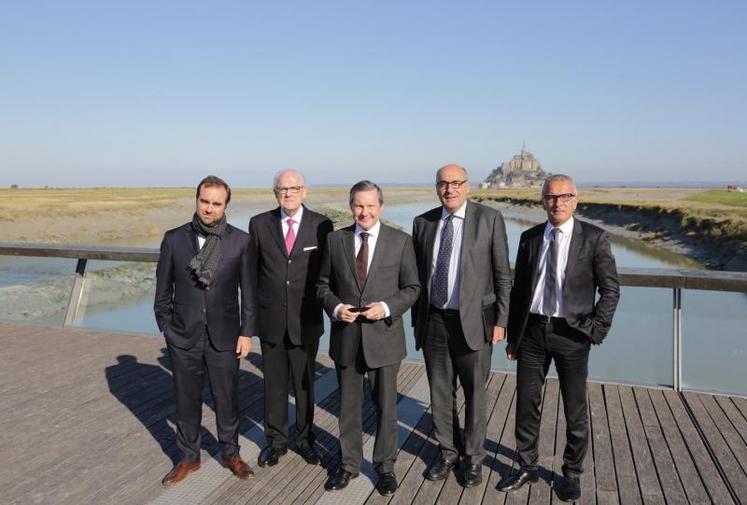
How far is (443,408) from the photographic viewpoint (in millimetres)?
3289

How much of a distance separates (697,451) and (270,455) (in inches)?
104

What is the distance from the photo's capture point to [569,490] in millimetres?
3033

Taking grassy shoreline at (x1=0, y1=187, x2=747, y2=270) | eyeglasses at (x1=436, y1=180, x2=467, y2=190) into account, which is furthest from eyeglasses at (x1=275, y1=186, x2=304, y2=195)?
grassy shoreline at (x1=0, y1=187, x2=747, y2=270)

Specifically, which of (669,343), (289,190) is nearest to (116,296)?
(289,190)

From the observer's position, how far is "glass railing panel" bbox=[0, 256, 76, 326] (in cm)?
670

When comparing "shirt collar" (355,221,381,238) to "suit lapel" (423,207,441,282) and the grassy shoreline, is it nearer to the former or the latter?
"suit lapel" (423,207,441,282)

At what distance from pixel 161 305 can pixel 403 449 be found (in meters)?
1.75

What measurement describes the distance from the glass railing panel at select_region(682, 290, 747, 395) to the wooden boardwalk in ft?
0.56

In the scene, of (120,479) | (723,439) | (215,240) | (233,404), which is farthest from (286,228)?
(723,439)

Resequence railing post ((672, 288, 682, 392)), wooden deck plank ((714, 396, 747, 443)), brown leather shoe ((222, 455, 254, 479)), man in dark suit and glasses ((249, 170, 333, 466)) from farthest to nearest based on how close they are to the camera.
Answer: railing post ((672, 288, 682, 392)) < wooden deck plank ((714, 396, 747, 443)) < man in dark suit and glasses ((249, 170, 333, 466)) < brown leather shoe ((222, 455, 254, 479))

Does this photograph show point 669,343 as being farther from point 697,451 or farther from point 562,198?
point 562,198

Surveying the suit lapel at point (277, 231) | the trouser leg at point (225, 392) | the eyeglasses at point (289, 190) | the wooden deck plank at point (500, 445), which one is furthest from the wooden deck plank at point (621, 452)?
the eyeglasses at point (289, 190)

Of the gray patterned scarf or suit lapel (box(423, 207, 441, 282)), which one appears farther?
suit lapel (box(423, 207, 441, 282))

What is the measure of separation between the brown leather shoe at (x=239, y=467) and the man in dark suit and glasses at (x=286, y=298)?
14cm
